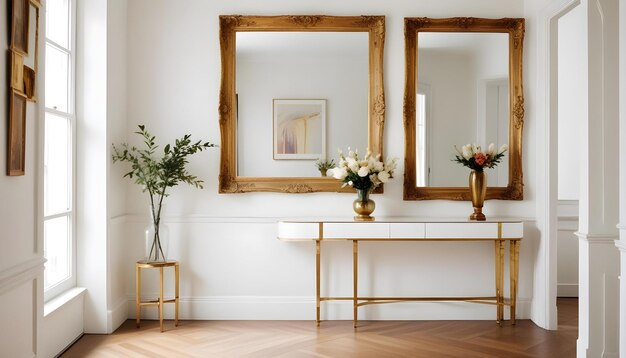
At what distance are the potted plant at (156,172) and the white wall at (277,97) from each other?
382mm

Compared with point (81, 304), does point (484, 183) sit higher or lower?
higher

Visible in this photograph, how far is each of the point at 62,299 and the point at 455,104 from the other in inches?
141

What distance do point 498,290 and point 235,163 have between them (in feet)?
8.36

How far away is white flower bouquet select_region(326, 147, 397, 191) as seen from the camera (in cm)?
493

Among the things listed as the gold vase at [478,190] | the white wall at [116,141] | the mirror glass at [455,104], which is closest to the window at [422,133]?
the mirror glass at [455,104]

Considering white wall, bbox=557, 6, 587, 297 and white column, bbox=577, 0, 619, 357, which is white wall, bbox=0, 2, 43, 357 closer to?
white column, bbox=577, 0, 619, 357

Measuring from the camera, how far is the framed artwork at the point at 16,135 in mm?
2949

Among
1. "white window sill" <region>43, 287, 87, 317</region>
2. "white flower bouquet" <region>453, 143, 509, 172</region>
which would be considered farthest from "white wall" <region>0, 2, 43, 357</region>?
"white flower bouquet" <region>453, 143, 509, 172</region>

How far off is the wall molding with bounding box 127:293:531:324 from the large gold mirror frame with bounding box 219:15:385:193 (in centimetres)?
99

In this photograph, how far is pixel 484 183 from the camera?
5.03 metres

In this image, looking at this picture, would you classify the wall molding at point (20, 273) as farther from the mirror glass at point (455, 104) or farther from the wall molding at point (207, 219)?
the mirror glass at point (455, 104)

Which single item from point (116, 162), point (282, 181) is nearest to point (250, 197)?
point (282, 181)

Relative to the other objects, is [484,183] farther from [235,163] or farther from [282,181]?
[235,163]

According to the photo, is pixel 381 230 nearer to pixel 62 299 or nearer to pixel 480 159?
pixel 480 159
